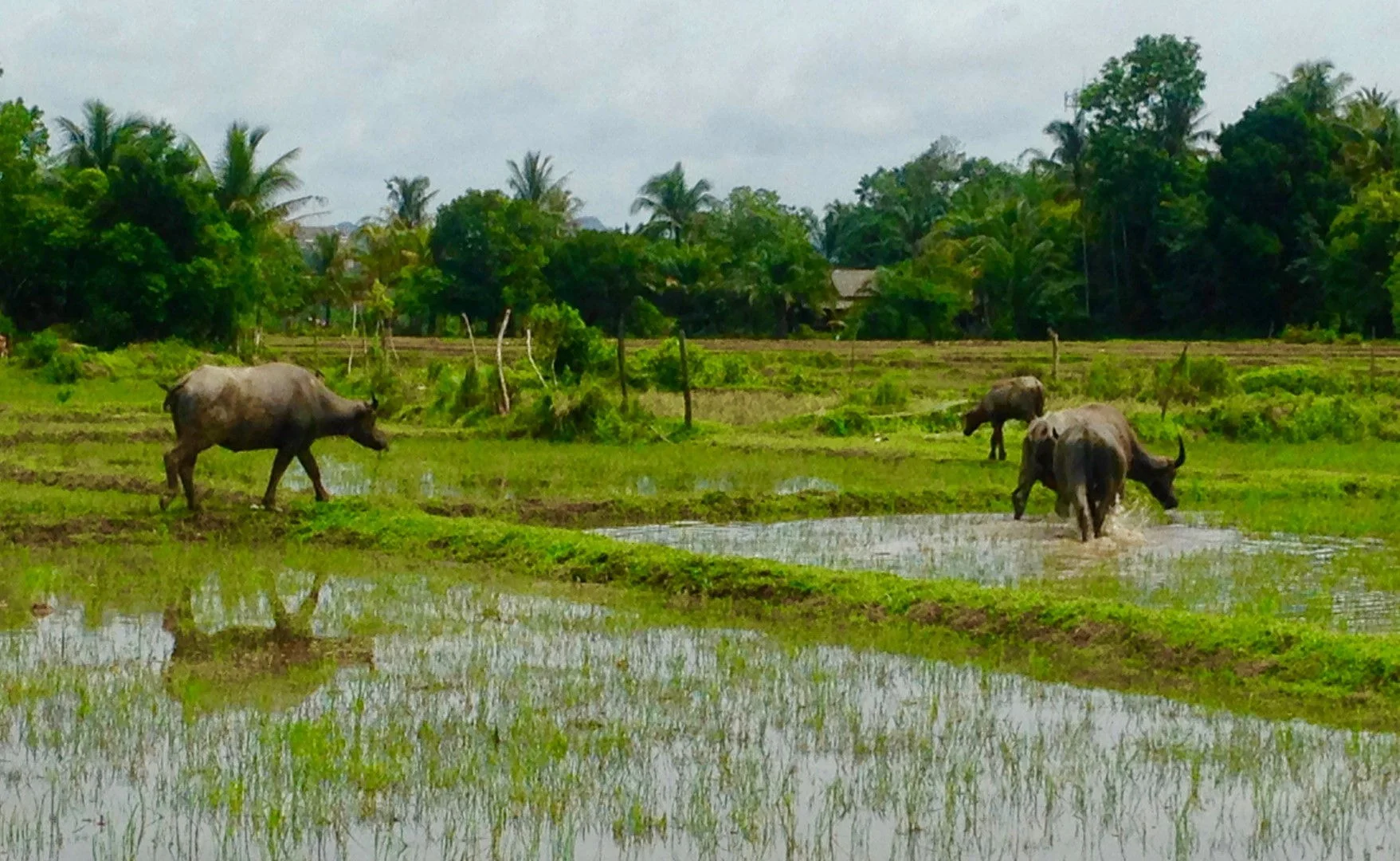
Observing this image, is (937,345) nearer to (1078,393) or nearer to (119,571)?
(1078,393)

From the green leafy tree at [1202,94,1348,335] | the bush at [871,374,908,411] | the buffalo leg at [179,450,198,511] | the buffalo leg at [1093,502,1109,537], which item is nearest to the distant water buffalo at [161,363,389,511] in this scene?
the buffalo leg at [179,450,198,511]

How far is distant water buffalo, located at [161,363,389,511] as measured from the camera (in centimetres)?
1221

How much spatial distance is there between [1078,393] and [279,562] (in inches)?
639

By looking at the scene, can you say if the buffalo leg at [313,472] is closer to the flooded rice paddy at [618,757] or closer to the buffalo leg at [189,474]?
the buffalo leg at [189,474]

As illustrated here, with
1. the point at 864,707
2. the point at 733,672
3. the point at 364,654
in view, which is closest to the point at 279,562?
the point at 364,654

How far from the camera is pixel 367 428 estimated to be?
13727mm

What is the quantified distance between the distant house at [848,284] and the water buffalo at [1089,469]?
37.7 m

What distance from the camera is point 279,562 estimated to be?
10836 mm

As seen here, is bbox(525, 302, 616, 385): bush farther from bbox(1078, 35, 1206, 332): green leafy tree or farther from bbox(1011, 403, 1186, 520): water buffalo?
bbox(1078, 35, 1206, 332): green leafy tree

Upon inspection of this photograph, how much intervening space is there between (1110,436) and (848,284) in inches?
1618

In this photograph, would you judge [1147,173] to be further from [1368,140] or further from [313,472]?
[313,472]

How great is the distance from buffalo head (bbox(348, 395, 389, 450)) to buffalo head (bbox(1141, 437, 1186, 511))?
6150 millimetres

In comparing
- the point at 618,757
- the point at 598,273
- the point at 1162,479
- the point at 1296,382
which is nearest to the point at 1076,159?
the point at 598,273

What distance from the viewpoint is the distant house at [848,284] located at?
5088 cm
